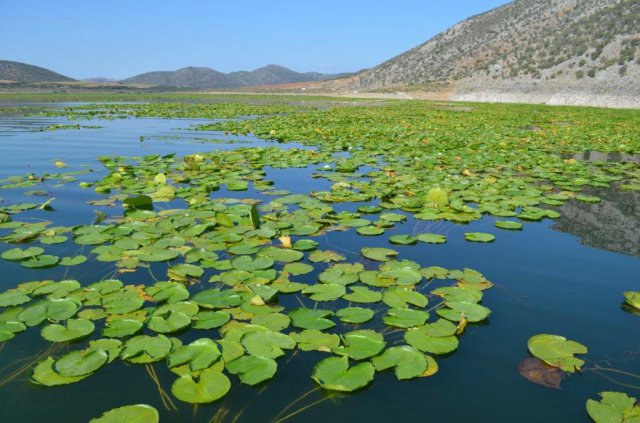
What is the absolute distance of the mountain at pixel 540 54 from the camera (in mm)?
35031

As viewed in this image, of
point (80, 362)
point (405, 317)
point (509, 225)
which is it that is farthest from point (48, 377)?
point (509, 225)

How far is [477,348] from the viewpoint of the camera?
A: 2334mm

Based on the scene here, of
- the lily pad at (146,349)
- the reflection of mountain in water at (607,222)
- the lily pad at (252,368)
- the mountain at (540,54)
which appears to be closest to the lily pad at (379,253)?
the lily pad at (252,368)

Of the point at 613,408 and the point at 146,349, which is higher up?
the point at 146,349

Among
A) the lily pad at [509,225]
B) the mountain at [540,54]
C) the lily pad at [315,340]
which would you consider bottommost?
the lily pad at [509,225]

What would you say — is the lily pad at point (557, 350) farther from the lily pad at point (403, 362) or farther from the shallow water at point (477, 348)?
the lily pad at point (403, 362)

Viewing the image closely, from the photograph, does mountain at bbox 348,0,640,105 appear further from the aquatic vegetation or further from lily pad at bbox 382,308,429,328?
the aquatic vegetation

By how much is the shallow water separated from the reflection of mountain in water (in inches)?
1.0

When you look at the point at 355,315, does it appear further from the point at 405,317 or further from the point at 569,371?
the point at 569,371

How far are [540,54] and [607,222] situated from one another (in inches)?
1973

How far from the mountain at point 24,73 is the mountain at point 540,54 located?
100301 millimetres

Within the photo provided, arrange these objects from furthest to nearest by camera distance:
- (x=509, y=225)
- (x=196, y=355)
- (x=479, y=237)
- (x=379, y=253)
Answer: (x=509, y=225) → (x=479, y=237) → (x=379, y=253) → (x=196, y=355)

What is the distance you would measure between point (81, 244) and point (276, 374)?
252 centimetres

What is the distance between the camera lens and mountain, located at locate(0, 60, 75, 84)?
115m
